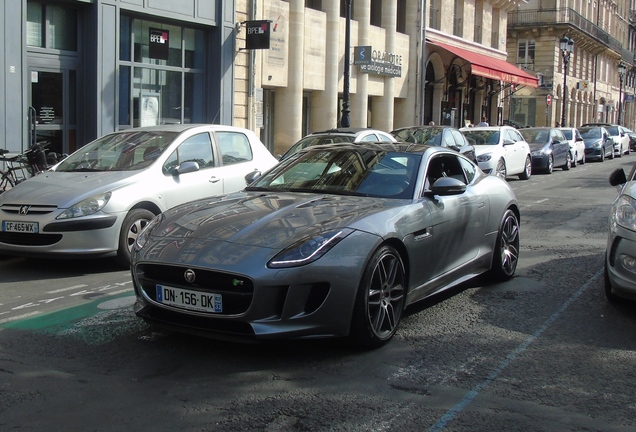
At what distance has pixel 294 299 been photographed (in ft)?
16.1

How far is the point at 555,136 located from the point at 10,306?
23.1m

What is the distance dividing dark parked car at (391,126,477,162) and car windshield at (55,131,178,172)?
9.57m

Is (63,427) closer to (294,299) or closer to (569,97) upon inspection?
(294,299)

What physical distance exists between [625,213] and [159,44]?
14446mm

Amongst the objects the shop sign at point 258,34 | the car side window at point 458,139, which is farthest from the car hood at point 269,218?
the shop sign at point 258,34

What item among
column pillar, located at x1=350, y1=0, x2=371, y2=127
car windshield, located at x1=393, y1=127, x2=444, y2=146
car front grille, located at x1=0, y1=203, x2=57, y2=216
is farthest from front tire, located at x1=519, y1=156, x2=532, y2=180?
car front grille, located at x1=0, y1=203, x2=57, y2=216

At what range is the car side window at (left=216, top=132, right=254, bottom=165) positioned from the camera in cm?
997

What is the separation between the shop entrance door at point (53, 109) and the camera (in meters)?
15.6

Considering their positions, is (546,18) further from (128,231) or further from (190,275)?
(190,275)

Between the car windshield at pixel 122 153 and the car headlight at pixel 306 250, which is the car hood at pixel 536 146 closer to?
the car windshield at pixel 122 153

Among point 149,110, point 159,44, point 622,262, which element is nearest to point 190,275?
point 622,262

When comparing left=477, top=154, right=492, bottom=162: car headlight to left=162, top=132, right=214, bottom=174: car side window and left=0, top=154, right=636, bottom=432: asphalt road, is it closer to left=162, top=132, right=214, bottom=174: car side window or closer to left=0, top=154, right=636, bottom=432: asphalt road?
left=162, top=132, right=214, bottom=174: car side window

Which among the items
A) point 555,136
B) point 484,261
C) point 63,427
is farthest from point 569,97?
point 63,427

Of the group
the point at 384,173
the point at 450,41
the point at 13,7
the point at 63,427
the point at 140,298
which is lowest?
the point at 63,427
